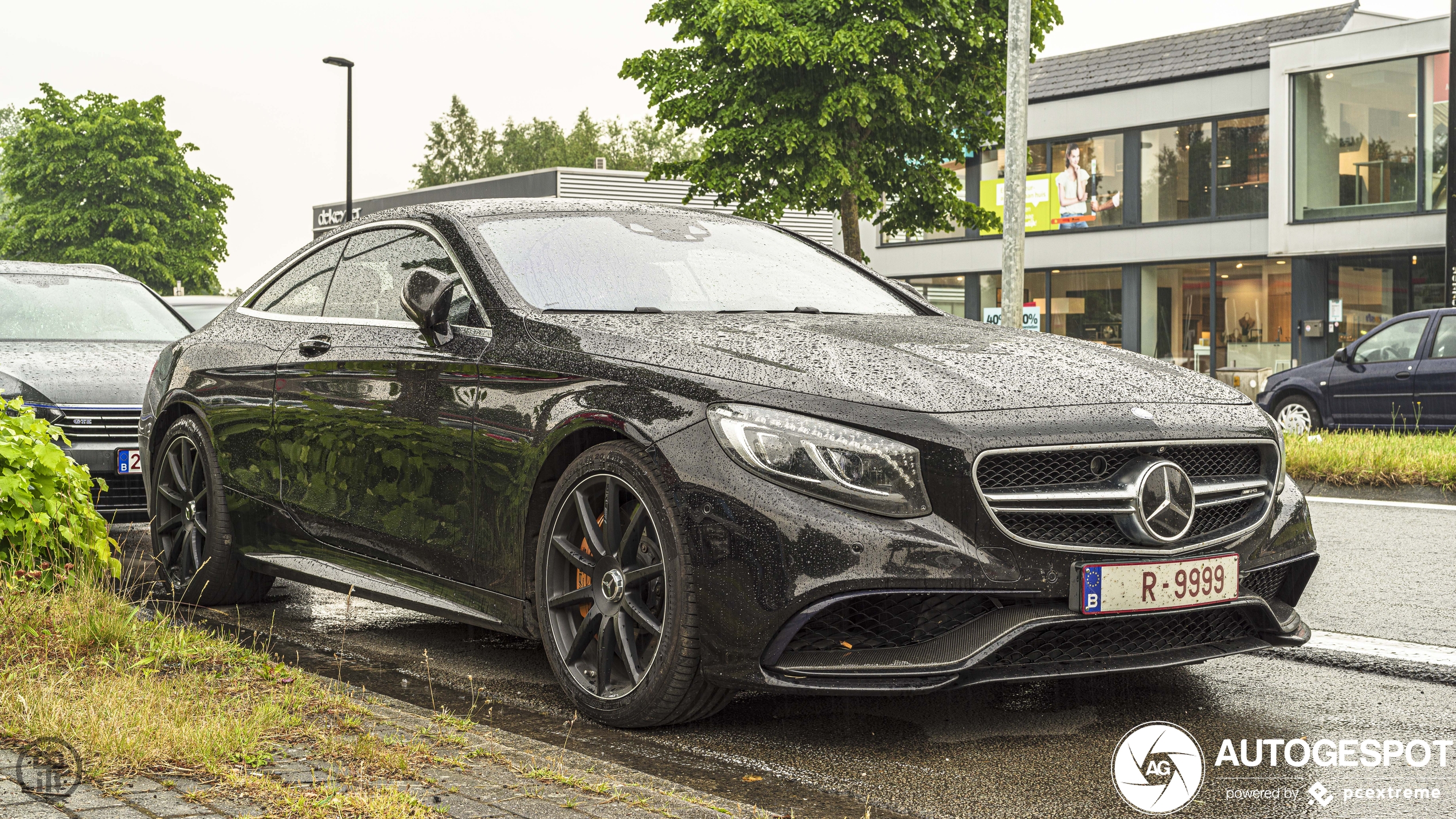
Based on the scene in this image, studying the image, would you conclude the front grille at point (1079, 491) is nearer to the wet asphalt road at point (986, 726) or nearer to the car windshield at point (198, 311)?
the wet asphalt road at point (986, 726)

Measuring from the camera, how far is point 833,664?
371cm

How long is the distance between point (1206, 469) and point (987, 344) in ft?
2.49

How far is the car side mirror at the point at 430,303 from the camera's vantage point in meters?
4.76

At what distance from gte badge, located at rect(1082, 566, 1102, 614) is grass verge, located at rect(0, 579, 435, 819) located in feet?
5.41

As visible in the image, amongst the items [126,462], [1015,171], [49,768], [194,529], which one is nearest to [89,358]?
[126,462]

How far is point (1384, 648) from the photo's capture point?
5.14 metres

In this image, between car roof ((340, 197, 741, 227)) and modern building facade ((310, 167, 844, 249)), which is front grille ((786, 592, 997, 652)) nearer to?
car roof ((340, 197, 741, 227))

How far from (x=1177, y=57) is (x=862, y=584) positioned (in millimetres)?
32017

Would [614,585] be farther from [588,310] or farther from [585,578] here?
[588,310]

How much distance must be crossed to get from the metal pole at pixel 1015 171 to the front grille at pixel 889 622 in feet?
42.5

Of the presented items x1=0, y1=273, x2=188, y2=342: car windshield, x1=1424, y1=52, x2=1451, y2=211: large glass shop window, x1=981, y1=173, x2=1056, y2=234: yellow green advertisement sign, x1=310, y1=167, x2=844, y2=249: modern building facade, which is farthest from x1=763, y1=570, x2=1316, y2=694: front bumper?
x1=310, y1=167, x2=844, y2=249: modern building facade

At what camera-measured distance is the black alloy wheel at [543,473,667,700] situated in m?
4.01

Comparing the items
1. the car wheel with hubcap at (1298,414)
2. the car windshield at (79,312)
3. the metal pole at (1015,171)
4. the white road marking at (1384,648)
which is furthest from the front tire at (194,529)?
the car wheel with hubcap at (1298,414)

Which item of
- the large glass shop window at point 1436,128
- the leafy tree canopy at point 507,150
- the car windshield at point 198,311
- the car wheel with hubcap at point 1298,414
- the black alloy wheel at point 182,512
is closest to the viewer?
the black alloy wheel at point 182,512
